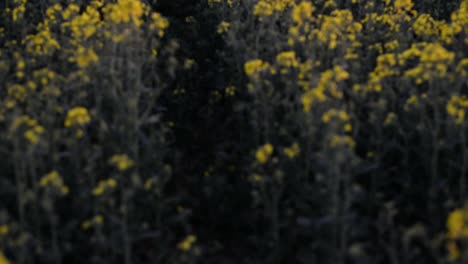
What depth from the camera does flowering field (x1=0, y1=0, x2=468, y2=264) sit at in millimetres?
3809

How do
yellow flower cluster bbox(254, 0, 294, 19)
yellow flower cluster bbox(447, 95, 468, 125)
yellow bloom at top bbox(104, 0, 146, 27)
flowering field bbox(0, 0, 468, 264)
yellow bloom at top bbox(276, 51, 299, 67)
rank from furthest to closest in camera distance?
yellow flower cluster bbox(254, 0, 294, 19) < yellow bloom at top bbox(104, 0, 146, 27) < yellow bloom at top bbox(276, 51, 299, 67) < yellow flower cluster bbox(447, 95, 468, 125) < flowering field bbox(0, 0, 468, 264)

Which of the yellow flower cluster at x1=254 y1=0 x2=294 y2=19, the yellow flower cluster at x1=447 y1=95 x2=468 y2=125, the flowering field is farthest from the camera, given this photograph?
the yellow flower cluster at x1=254 y1=0 x2=294 y2=19

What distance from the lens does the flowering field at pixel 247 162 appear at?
3809 millimetres

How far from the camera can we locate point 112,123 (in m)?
4.81

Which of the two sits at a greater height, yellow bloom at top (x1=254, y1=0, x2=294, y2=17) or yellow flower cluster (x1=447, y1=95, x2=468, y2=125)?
yellow bloom at top (x1=254, y1=0, x2=294, y2=17)

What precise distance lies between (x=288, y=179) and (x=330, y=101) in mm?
615

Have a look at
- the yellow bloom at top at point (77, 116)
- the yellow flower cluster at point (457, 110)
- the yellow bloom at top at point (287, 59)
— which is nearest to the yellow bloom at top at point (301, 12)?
the yellow bloom at top at point (287, 59)

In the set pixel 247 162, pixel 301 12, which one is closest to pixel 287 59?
pixel 301 12

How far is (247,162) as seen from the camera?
4805mm

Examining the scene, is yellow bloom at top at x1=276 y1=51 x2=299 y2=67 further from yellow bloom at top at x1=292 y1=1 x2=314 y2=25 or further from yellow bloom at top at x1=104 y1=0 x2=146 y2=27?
yellow bloom at top at x1=104 y1=0 x2=146 y2=27

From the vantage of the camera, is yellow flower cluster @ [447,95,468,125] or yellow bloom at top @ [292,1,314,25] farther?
yellow bloom at top @ [292,1,314,25]

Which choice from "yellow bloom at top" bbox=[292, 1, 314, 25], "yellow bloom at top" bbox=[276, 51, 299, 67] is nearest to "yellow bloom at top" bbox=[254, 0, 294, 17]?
"yellow bloom at top" bbox=[292, 1, 314, 25]

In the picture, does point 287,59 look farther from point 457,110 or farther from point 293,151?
point 457,110

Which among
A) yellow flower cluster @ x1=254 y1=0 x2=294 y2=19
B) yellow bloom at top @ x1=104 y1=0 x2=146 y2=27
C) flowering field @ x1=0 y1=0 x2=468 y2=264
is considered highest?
yellow flower cluster @ x1=254 y1=0 x2=294 y2=19
